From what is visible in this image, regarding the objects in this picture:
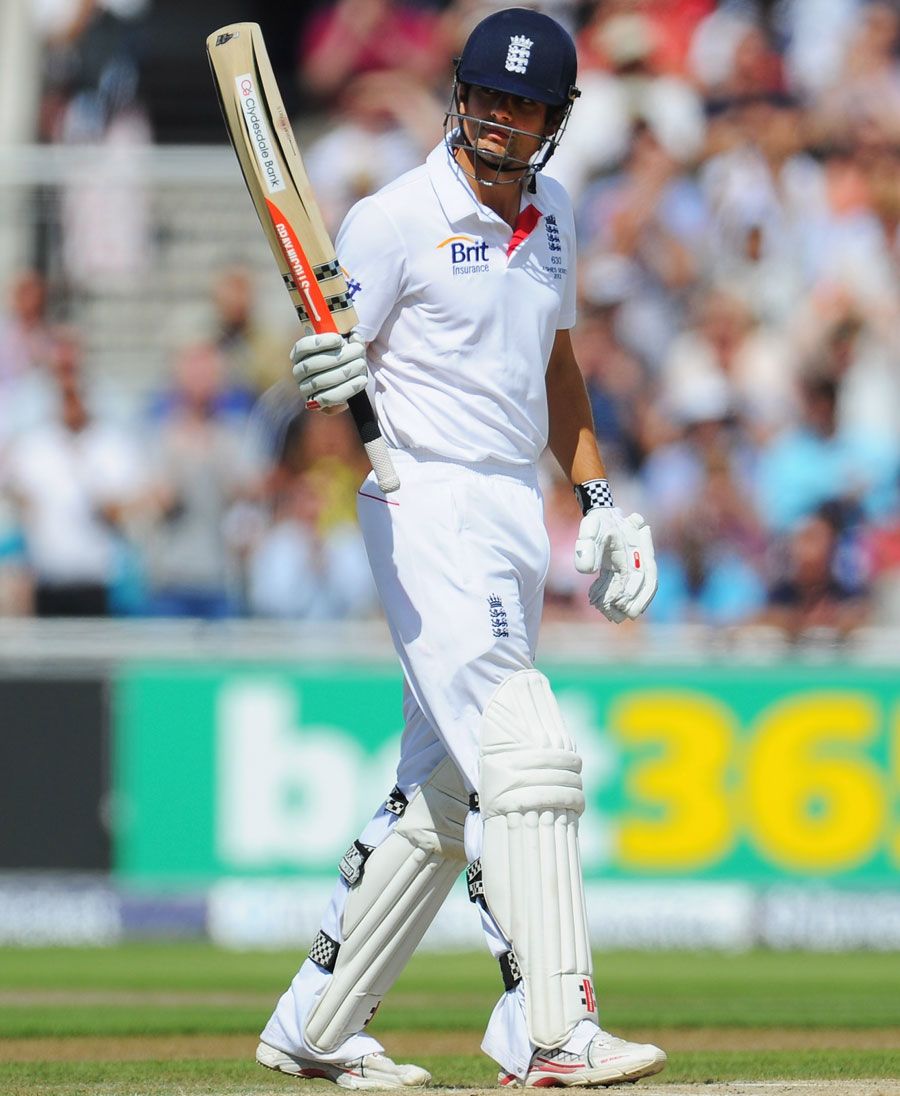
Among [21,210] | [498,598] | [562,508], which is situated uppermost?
[21,210]

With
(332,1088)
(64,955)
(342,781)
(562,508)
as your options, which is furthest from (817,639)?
(332,1088)

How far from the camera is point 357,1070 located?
4602mm

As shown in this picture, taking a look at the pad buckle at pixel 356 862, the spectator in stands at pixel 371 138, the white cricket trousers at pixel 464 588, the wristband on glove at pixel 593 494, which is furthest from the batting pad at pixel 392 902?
the spectator in stands at pixel 371 138

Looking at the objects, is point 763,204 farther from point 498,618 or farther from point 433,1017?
point 498,618

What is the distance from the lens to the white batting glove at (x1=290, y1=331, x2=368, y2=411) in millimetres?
4145

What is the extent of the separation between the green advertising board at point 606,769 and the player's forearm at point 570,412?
4.74 m

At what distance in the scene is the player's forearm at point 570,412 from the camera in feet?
15.4

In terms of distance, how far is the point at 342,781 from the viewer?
9.45 meters

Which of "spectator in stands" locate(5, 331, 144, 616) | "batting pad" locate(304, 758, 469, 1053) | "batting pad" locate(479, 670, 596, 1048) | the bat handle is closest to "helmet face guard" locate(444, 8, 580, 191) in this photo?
the bat handle

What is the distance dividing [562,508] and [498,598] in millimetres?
5360

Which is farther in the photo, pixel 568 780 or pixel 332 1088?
pixel 332 1088

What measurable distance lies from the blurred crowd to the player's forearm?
4832 mm

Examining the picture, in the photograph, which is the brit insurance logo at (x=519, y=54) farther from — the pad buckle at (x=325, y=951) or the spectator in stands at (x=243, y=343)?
the spectator in stands at (x=243, y=343)

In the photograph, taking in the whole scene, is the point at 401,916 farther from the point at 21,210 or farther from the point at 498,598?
the point at 21,210
